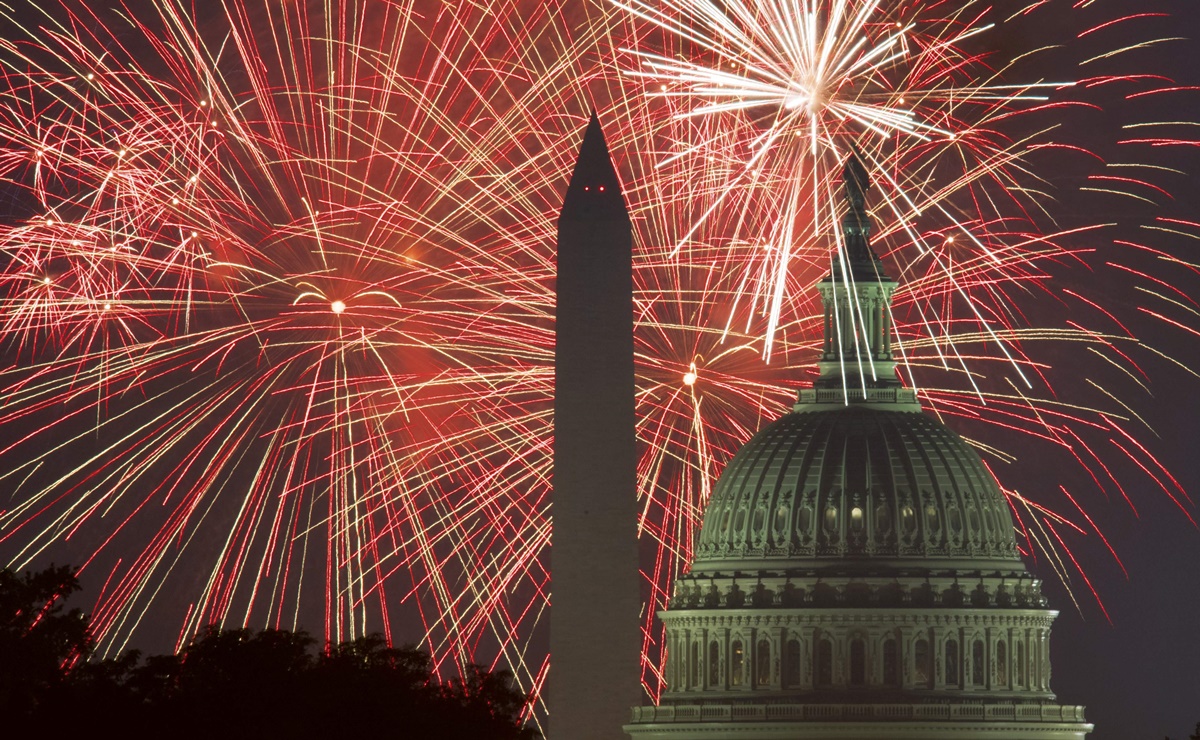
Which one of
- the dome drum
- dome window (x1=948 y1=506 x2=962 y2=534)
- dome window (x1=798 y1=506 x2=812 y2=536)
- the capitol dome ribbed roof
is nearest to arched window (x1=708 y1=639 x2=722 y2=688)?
the dome drum

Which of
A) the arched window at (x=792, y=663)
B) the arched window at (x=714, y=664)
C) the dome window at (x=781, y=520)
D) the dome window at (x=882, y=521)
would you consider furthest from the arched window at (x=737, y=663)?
the dome window at (x=882, y=521)

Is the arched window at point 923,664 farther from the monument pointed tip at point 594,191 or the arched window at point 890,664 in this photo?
the monument pointed tip at point 594,191

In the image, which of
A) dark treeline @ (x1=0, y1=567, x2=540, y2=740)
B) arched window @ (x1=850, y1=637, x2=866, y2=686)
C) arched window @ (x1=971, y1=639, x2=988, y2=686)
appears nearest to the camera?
dark treeline @ (x1=0, y1=567, x2=540, y2=740)

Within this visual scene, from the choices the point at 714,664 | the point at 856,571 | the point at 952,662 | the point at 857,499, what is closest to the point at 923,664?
the point at 952,662

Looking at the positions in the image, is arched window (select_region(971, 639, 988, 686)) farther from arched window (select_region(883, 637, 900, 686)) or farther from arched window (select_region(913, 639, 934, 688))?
arched window (select_region(883, 637, 900, 686))

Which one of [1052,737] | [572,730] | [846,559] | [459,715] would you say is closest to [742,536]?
[846,559]

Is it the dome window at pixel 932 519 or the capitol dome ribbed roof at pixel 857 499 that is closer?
the capitol dome ribbed roof at pixel 857 499
